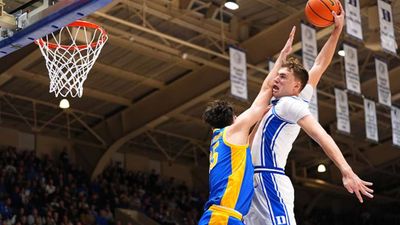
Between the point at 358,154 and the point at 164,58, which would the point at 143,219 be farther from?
the point at 358,154

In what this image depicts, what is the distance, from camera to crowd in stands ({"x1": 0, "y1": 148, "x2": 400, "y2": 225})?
71.2ft

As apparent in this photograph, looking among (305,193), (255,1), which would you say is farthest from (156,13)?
(305,193)

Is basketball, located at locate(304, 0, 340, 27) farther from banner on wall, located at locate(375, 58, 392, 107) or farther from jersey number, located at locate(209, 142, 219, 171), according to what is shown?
banner on wall, located at locate(375, 58, 392, 107)

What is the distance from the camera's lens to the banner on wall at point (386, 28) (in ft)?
55.5

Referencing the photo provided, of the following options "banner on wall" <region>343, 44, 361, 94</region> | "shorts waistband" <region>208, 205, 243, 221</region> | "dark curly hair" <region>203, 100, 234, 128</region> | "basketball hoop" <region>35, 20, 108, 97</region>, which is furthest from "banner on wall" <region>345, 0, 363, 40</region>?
"shorts waistband" <region>208, 205, 243, 221</region>

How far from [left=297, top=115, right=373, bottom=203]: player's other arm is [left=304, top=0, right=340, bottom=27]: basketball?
1.30 meters

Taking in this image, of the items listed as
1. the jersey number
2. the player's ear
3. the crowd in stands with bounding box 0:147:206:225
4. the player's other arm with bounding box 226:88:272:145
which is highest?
the crowd in stands with bounding box 0:147:206:225

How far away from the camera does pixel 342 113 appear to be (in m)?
20.0

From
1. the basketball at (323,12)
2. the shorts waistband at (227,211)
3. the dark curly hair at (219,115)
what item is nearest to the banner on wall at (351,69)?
the basketball at (323,12)

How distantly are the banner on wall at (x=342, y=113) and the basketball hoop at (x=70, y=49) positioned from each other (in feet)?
29.3

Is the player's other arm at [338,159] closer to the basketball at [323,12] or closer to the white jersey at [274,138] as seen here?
the white jersey at [274,138]

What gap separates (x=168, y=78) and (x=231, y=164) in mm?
19079

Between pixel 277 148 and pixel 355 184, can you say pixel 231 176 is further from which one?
pixel 355 184

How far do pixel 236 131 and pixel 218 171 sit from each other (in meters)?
0.33
